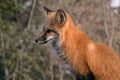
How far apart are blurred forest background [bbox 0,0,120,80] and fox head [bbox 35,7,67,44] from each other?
10139mm

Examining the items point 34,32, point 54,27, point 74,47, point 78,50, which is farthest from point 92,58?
point 34,32

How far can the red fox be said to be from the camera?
8.32 metres

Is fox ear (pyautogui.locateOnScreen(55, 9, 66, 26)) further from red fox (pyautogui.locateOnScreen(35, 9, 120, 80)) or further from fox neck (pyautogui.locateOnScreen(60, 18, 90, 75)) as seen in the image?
fox neck (pyautogui.locateOnScreen(60, 18, 90, 75))

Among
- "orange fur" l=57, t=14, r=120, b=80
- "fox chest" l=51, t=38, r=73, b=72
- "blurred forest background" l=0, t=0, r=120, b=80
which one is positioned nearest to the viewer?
"orange fur" l=57, t=14, r=120, b=80

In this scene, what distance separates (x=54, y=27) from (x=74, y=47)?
1.91 ft

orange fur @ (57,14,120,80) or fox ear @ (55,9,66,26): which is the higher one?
fox ear @ (55,9,66,26)

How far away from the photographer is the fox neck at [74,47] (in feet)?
27.4

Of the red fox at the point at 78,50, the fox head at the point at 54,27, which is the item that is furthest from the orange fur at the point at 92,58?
the fox head at the point at 54,27

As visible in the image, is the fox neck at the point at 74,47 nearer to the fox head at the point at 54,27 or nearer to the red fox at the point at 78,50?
the red fox at the point at 78,50

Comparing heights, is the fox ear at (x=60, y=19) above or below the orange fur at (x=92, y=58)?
above

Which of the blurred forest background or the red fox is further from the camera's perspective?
the blurred forest background

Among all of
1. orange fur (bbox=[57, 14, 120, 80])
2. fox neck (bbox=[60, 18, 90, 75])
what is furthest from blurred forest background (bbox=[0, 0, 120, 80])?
orange fur (bbox=[57, 14, 120, 80])

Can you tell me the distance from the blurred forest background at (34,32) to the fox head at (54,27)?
1014cm

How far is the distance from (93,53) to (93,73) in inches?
15.2
